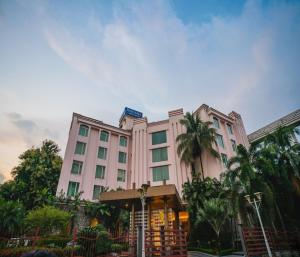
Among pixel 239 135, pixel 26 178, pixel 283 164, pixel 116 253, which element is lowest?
pixel 116 253

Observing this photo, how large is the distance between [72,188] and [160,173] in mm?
11722

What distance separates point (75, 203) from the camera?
841 inches

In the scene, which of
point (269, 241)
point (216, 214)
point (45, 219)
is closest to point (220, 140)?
point (216, 214)

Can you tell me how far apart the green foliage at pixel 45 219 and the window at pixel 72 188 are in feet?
17.5

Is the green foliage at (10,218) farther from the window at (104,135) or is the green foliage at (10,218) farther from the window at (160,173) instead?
the window at (160,173)

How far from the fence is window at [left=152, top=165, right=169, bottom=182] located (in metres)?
13.7

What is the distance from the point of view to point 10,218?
622 inches

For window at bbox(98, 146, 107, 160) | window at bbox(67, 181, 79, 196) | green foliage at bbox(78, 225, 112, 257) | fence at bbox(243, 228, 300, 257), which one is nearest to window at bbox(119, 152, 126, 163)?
window at bbox(98, 146, 107, 160)

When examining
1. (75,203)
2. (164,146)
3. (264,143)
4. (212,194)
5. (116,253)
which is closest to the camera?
(116,253)

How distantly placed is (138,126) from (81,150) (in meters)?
9.55

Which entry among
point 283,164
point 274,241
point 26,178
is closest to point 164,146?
point 283,164

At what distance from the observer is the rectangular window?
1132 inches

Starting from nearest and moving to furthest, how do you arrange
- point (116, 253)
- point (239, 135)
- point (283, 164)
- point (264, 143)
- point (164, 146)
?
1. point (116, 253)
2. point (283, 164)
3. point (264, 143)
4. point (164, 146)
5. point (239, 135)

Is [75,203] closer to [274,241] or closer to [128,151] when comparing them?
[128,151]
